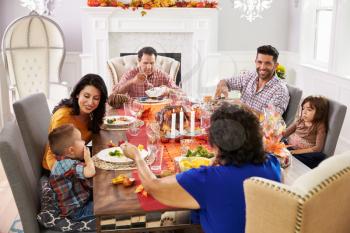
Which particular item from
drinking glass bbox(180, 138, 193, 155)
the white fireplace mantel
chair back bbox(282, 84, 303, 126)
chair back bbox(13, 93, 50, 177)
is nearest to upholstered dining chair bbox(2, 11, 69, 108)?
the white fireplace mantel

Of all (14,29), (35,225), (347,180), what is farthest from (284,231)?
(14,29)

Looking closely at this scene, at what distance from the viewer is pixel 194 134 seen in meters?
2.41

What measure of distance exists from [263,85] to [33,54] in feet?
8.89

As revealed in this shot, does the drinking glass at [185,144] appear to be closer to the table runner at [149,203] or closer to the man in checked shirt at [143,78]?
the table runner at [149,203]

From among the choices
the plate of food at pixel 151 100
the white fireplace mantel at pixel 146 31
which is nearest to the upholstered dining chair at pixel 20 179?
the plate of food at pixel 151 100

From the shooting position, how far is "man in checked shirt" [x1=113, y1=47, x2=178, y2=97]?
362 centimetres

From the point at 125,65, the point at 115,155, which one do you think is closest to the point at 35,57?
the point at 125,65

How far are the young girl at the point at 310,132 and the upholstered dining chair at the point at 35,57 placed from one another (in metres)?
2.74

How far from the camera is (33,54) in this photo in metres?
4.87

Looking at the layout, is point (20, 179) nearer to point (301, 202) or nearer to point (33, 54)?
point (301, 202)

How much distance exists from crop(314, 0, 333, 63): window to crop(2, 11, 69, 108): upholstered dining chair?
2.97 meters

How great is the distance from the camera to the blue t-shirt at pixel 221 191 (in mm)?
1436

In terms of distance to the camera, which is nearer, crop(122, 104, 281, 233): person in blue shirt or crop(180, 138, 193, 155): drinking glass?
crop(122, 104, 281, 233): person in blue shirt

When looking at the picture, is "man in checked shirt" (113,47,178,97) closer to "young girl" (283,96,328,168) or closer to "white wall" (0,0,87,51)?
"young girl" (283,96,328,168)
